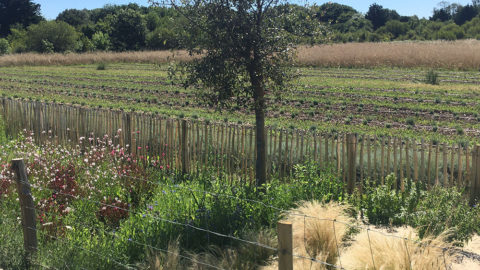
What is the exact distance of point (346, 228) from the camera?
20.5 feet

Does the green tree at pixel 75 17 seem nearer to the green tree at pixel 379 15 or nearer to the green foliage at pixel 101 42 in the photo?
the green foliage at pixel 101 42

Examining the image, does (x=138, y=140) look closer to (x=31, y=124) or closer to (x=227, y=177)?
(x=227, y=177)

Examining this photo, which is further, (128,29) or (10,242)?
(128,29)

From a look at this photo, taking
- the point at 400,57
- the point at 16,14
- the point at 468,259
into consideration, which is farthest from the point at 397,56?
the point at 16,14

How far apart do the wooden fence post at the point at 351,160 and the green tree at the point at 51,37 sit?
228 ft

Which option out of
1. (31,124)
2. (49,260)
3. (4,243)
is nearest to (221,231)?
(49,260)

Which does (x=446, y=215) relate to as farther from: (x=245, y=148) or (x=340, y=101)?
(x=340, y=101)

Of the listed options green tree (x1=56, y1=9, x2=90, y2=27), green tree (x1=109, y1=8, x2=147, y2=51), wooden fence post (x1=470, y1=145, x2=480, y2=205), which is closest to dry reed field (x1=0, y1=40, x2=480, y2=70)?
wooden fence post (x1=470, y1=145, x2=480, y2=205)

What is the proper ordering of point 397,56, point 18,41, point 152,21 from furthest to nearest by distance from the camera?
1. point 152,21
2. point 18,41
3. point 397,56

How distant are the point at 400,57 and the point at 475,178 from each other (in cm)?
2940

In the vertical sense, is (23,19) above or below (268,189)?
above

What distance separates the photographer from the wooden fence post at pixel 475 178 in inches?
280

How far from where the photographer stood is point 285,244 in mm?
3291

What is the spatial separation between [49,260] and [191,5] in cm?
426
